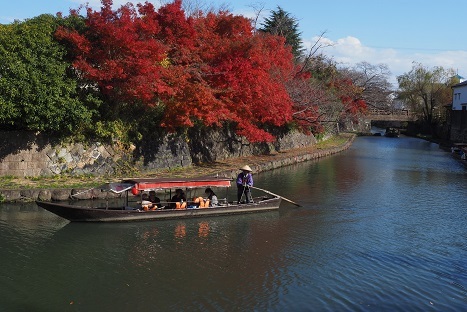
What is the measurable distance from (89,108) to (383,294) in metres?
17.9

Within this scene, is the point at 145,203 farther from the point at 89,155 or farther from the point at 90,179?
the point at 89,155

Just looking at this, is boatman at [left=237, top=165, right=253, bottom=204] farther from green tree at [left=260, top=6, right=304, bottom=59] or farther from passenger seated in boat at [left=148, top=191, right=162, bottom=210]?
green tree at [left=260, top=6, right=304, bottom=59]

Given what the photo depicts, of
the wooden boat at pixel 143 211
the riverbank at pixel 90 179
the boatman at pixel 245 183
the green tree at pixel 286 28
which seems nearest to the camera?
the wooden boat at pixel 143 211

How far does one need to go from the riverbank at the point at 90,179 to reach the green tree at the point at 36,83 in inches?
104

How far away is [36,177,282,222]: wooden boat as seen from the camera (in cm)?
1780

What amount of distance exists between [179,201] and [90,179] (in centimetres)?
622

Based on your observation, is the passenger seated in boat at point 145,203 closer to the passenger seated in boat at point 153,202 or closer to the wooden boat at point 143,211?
the passenger seated in boat at point 153,202

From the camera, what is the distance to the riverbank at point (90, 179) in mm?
20953

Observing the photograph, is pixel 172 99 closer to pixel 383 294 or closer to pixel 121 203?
pixel 121 203

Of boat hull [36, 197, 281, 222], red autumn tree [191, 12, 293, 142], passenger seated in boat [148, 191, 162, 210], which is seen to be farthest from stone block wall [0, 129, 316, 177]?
boat hull [36, 197, 281, 222]

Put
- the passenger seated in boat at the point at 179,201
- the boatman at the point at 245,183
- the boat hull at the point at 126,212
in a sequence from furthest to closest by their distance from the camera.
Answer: the boatman at the point at 245,183, the passenger seated in boat at the point at 179,201, the boat hull at the point at 126,212

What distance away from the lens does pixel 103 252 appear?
15.4 m

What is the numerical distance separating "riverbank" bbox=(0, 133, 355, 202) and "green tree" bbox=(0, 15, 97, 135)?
2.65m

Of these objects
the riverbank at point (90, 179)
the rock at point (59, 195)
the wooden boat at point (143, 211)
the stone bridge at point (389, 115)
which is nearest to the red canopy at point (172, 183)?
the wooden boat at point (143, 211)
